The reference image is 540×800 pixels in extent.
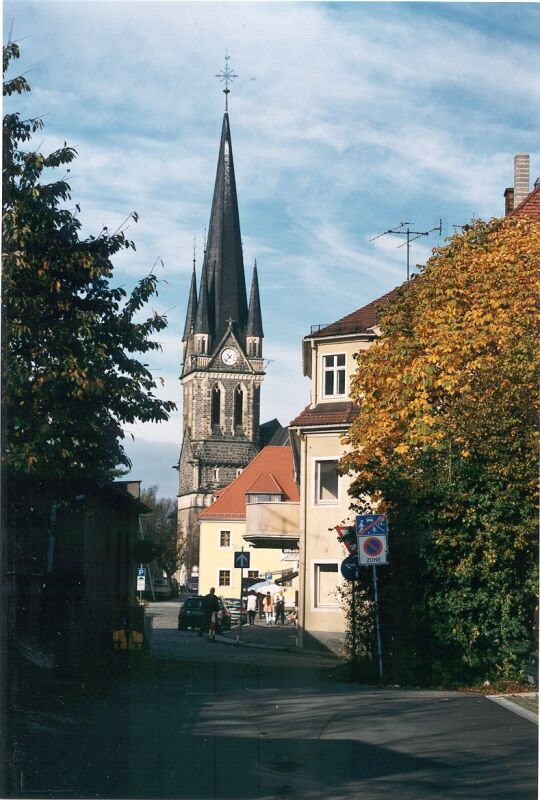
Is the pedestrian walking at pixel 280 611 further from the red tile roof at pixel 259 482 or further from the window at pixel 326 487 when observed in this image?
the red tile roof at pixel 259 482

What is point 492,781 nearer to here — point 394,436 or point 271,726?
point 271,726

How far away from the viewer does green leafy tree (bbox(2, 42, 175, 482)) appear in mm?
13133

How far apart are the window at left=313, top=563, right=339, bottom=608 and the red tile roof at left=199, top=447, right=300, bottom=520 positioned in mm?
40891

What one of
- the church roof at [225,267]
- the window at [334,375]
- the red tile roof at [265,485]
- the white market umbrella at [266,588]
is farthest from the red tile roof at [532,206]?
the church roof at [225,267]

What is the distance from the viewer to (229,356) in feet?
463

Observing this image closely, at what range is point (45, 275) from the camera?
13672 mm

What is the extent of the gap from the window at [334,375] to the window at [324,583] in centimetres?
481

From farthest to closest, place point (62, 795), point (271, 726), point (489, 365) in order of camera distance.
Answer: point (489, 365)
point (271, 726)
point (62, 795)

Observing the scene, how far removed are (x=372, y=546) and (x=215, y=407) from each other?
401 feet

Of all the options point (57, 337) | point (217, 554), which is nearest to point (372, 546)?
point (57, 337)

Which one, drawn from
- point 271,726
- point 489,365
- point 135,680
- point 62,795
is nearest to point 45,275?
point 271,726

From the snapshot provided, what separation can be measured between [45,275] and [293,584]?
51.0 metres

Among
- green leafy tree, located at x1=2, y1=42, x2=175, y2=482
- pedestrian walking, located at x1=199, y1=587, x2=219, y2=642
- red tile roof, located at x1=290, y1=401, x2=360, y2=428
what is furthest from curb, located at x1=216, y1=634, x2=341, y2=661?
green leafy tree, located at x1=2, y1=42, x2=175, y2=482

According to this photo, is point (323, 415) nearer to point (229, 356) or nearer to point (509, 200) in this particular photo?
point (509, 200)
